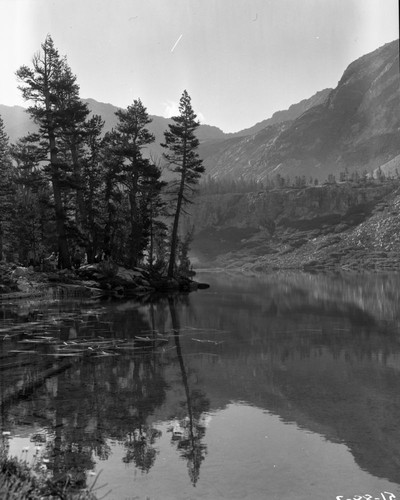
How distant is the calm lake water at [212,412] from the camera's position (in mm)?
6277

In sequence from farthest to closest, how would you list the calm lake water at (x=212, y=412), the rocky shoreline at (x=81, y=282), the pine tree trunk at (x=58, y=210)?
the pine tree trunk at (x=58, y=210)
the rocky shoreline at (x=81, y=282)
the calm lake water at (x=212, y=412)

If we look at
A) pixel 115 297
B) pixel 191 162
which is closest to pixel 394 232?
pixel 191 162

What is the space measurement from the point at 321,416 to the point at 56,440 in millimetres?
4954

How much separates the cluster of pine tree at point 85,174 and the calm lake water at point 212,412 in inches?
910

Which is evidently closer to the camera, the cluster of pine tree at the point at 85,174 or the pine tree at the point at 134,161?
the cluster of pine tree at the point at 85,174

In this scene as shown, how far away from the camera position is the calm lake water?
6.28 metres

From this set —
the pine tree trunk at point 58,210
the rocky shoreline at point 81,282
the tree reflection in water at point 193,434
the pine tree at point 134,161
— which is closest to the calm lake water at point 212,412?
the tree reflection in water at point 193,434

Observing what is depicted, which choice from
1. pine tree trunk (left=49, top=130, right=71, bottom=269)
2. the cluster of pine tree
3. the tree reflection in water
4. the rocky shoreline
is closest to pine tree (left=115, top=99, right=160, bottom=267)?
the cluster of pine tree

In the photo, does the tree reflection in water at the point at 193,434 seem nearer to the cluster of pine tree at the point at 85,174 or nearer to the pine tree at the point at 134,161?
the cluster of pine tree at the point at 85,174

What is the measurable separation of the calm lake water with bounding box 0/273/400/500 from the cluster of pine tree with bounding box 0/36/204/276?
23116 mm

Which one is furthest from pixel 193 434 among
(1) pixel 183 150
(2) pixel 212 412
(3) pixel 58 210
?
(1) pixel 183 150

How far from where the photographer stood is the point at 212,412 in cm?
915

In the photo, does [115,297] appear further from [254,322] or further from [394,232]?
[394,232]

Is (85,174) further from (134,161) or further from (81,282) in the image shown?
(81,282)
